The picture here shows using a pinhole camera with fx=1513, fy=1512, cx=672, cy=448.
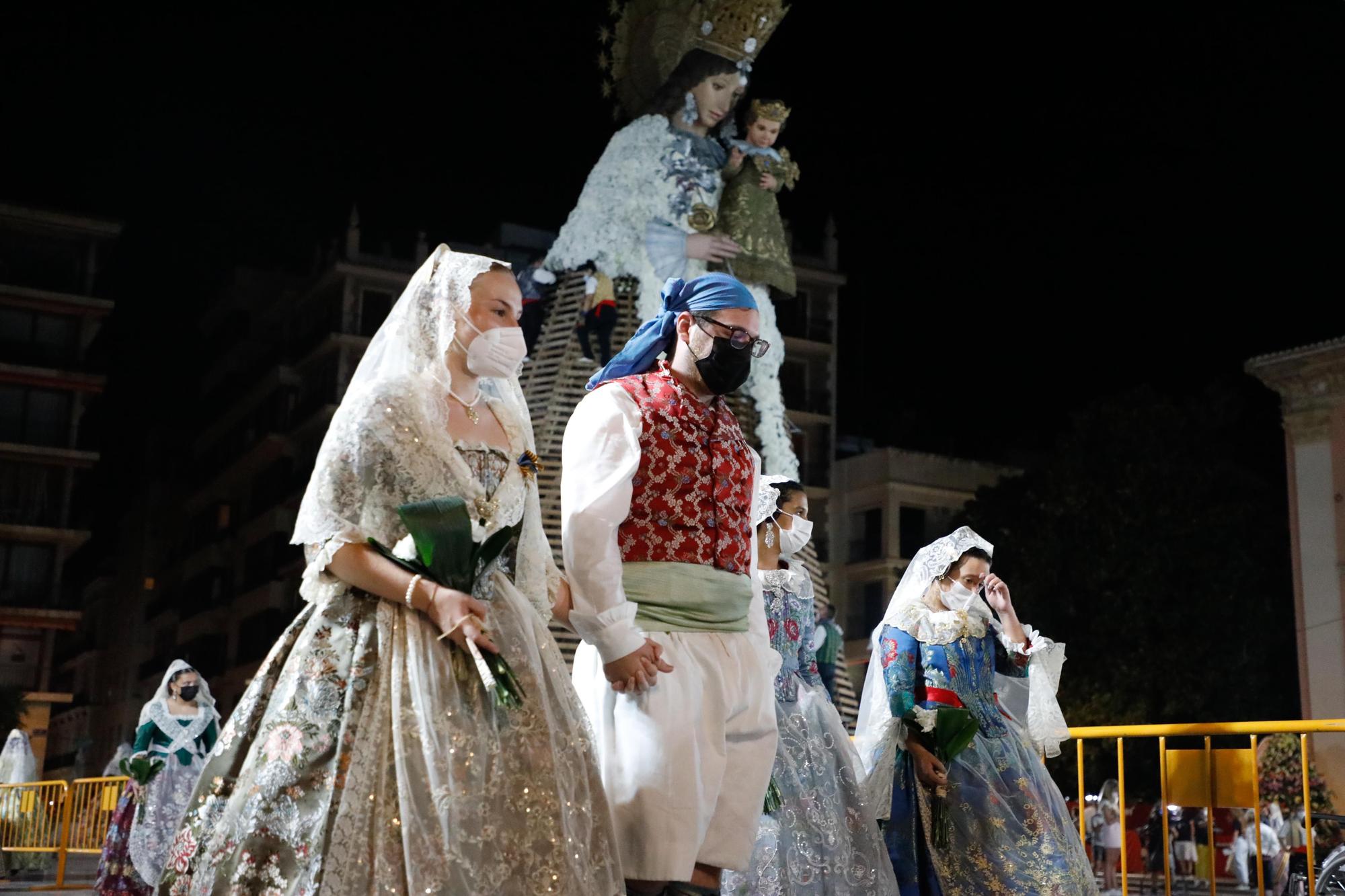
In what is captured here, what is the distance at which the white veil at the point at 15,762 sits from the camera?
52.5ft

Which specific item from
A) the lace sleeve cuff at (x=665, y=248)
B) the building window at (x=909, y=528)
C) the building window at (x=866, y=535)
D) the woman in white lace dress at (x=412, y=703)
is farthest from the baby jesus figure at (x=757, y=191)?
the building window at (x=866, y=535)

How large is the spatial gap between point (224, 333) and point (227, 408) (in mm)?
2512

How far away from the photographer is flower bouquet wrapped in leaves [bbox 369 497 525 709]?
9.91 feet

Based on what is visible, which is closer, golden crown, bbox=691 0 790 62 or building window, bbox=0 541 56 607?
golden crown, bbox=691 0 790 62

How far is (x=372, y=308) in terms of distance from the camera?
1363 inches

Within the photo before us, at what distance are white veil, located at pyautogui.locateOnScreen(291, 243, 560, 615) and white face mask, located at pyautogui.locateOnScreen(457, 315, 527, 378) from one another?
0.06 m

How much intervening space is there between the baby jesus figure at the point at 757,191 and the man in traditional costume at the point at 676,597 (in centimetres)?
628

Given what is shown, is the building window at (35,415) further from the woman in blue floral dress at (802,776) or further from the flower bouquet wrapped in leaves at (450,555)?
the flower bouquet wrapped in leaves at (450,555)

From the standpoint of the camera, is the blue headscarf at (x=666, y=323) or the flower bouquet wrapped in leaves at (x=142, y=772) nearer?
the blue headscarf at (x=666, y=323)

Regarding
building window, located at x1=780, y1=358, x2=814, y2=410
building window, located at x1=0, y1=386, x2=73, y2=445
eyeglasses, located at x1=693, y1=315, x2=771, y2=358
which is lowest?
eyeglasses, located at x1=693, y1=315, x2=771, y2=358

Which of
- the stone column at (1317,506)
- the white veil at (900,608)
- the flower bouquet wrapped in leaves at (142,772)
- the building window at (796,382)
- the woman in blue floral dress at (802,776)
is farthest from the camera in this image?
the building window at (796,382)

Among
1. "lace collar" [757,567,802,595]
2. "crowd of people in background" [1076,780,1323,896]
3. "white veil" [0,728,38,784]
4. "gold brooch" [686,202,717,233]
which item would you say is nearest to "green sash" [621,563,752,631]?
"lace collar" [757,567,802,595]

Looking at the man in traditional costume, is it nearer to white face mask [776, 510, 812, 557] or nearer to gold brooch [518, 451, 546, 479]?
gold brooch [518, 451, 546, 479]

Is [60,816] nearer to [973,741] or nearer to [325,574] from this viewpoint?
[973,741]
